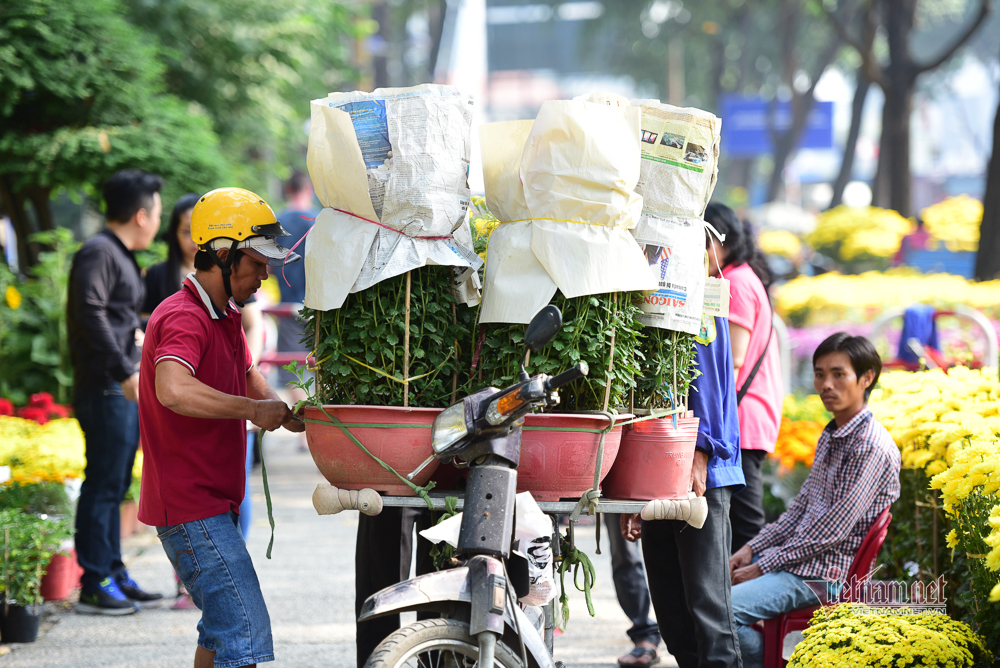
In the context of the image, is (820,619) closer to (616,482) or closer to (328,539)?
(616,482)

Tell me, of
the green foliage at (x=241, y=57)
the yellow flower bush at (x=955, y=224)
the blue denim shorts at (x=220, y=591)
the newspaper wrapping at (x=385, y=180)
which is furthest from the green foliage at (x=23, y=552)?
the yellow flower bush at (x=955, y=224)

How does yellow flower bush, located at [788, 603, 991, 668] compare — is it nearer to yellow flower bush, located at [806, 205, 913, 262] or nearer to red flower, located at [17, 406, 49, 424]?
red flower, located at [17, 406, 49, 424]

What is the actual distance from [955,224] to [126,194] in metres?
15.1

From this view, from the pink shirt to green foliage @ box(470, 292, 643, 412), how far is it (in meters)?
1.38

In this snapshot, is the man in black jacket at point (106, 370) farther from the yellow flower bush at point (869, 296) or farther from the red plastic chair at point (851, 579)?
the yellow flower bush at point (869, 296)

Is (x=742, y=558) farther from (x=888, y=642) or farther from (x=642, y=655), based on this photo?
(x=888, y=642)

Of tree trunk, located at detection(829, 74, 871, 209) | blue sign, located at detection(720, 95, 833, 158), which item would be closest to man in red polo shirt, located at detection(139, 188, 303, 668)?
tree trunk, located at detection(829, 74, 871, 209)

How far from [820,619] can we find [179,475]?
7.05 ft

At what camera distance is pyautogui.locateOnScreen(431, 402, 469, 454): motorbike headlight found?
254 centimetres

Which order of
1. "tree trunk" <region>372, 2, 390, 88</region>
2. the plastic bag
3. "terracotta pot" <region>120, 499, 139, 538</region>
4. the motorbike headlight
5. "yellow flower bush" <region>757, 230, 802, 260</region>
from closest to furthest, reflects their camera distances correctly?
1. the motorbike headlight
2. the plastic bag
3. "terracotta pot" <region>120, 499, 139, 538</region>
4. "yellow flower bush" <region>757, 230, 802, 260</region>
5. "tree trunk" <region>372, 2, 390, 88</region>

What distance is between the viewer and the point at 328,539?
6.66 meters

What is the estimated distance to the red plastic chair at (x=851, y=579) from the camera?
3688mm

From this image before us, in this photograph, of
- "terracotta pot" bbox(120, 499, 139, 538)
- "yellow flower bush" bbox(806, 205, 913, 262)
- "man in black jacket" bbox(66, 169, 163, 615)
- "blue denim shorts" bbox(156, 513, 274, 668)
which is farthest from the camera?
"yellow flower bush" bbox(806, 205, 913, 262)

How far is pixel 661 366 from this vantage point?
2.92 meters
